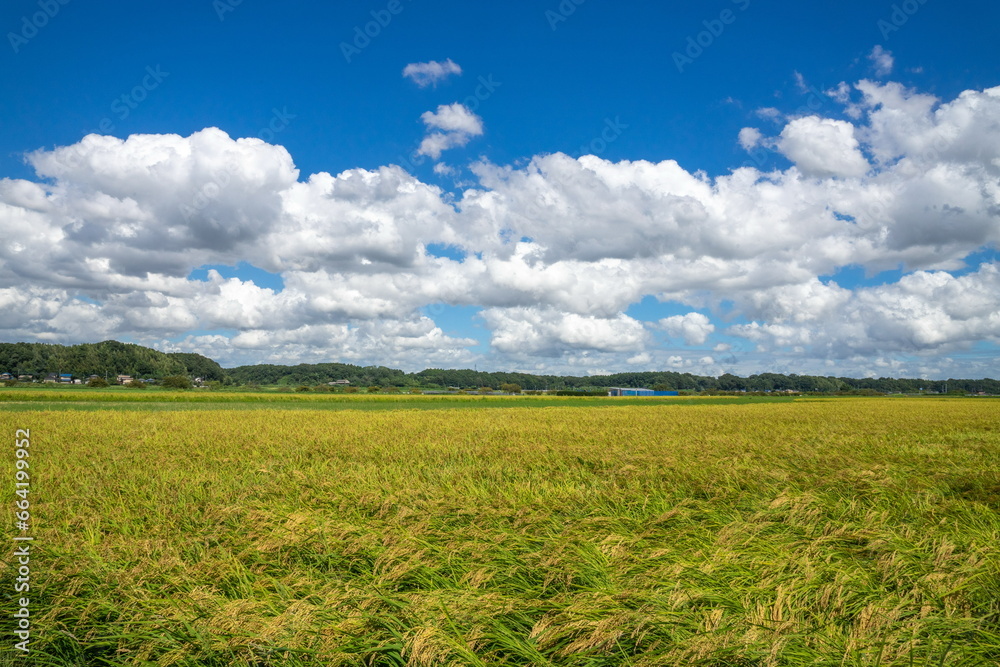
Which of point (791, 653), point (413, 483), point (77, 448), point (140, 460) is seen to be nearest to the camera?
point (791, 653)

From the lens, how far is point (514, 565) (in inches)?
230

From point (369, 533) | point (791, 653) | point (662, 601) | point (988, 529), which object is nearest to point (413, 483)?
point (369, 533)

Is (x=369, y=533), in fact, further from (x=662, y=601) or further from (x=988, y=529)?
(x=988, y=529)

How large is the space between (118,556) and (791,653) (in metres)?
7.13

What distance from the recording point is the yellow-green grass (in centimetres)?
411

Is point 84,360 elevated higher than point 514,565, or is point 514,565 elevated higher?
point 84,360

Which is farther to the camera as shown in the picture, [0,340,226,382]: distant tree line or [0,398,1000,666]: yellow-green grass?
[0,340,226,382]: distant tree line

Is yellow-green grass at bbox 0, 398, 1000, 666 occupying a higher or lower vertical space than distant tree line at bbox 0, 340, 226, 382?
lower

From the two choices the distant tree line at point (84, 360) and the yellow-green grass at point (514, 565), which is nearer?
the yellow-green grass at point (514, 565)

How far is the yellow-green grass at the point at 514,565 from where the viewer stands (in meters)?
A: 4.11

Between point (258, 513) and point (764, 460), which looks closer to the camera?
point (258, 513)

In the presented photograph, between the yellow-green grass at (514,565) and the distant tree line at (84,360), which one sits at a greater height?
the distant tree line at (84,360)

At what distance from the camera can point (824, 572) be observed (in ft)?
17.7

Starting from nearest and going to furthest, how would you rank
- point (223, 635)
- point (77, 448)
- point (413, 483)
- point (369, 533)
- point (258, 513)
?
point (223, 635) → point (369, 533) → point (258, 513) → point (413, 483) → point (77, 448)
